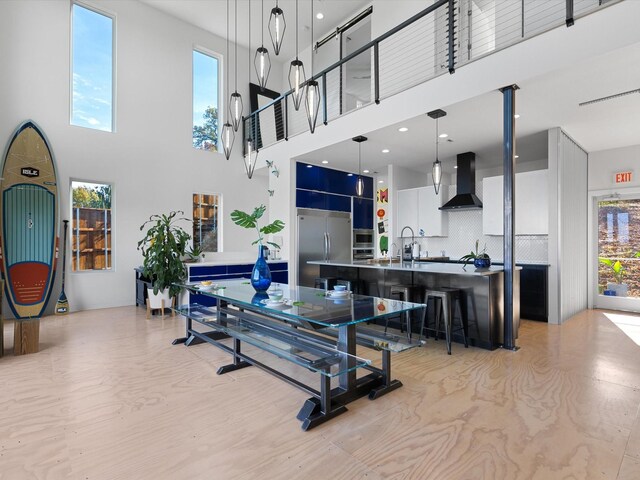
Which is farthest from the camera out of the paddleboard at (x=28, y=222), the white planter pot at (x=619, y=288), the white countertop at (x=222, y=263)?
the white planter pot at (x=619, y=288)

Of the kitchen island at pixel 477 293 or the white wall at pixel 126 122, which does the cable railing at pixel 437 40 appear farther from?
the white wall at pixel 126 122

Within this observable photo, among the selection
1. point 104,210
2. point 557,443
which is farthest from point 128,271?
point 557,443

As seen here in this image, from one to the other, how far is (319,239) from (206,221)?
2528mm

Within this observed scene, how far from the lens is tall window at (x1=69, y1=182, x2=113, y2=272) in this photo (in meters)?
5.95

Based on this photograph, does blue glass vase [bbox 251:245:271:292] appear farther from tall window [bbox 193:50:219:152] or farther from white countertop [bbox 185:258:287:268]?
tall window [bbox 193:50:219:152]

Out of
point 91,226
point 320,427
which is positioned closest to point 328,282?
point 320,427

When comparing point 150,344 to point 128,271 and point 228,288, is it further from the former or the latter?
point 128,271

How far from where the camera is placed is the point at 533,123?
4.69 meters

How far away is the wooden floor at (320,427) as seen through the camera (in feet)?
5.71

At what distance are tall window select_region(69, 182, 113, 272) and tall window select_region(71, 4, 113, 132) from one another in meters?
→ 1.16

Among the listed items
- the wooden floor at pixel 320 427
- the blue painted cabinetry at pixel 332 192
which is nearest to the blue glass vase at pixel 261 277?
the wooden floor at pixel 320 427

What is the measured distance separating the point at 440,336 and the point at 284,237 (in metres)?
3.73

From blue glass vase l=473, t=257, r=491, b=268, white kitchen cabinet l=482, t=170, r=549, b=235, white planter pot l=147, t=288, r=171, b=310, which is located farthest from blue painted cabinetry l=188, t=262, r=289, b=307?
white kitchen cabinet l=482, t=170, r=549, b=235

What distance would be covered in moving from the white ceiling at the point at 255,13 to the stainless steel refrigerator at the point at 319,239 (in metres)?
4.08
